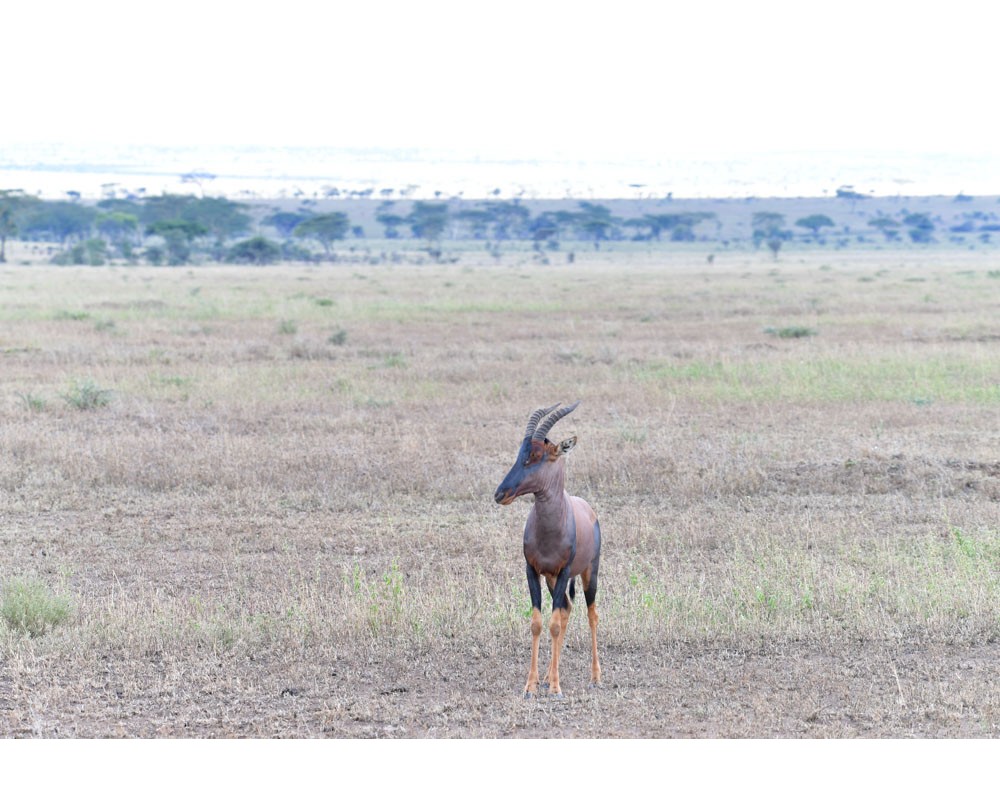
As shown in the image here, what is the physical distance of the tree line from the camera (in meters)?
68.7

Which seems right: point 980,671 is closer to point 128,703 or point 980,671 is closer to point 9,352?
point 128,703

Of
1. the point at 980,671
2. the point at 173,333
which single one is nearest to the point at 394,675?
the point at 980,671

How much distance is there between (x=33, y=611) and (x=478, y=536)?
3.41 meters

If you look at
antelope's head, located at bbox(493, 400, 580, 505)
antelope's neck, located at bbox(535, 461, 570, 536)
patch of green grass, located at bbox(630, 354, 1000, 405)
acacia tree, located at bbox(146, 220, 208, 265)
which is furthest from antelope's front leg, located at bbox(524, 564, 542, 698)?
acacia tree, located at bbox(146, 220, 208, 265)

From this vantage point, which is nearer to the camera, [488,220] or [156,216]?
[156,216]

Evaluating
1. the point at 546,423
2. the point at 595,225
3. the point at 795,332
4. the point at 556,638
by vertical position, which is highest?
the point at 595,225

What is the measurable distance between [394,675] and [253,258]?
209 ft

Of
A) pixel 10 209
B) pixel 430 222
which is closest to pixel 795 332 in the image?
pixel 10 209

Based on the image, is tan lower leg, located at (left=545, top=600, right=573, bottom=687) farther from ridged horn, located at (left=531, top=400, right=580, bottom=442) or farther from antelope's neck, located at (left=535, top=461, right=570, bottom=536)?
ridged horn, located at (left=531, top=400, right=580, bottom=442)

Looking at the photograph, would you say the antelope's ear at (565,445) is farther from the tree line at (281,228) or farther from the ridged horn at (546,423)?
the tree line at (281,228)

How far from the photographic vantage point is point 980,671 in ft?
20.8

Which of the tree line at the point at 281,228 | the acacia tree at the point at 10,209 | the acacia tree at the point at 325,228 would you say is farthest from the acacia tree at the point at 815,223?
the acacia tree at the point at 10,209

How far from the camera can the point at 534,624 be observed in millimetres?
5684

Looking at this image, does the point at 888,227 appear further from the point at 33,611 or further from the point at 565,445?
the point at 565,445
